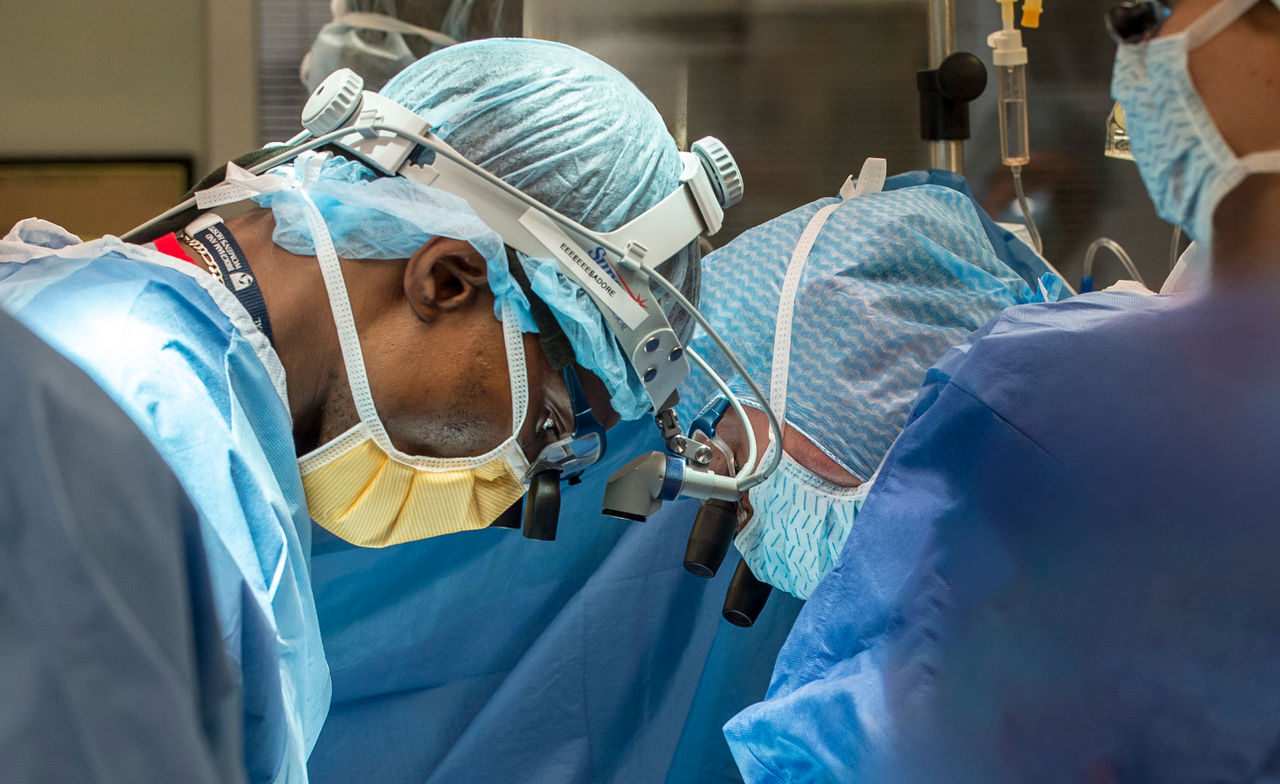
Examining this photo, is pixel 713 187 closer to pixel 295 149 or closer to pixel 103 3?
pixel 295 149

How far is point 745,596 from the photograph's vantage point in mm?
1312

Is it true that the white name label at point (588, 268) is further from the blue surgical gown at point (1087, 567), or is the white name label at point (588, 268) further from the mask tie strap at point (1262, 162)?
the mask tie strap at point (1262, 162)

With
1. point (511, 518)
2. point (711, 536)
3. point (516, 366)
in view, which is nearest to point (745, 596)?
point (711, 536)

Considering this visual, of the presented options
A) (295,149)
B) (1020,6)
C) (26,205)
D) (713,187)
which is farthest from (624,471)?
(26,205)

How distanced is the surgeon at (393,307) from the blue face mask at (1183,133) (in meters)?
0.54

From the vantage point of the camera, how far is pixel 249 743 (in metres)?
0.67

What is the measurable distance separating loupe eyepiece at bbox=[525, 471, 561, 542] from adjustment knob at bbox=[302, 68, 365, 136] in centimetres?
37

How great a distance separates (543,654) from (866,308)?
0.70 m

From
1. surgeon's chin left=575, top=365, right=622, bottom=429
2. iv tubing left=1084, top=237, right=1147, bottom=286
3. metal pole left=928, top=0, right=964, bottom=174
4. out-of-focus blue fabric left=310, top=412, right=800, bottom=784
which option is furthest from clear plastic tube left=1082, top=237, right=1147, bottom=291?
out-of-focus blue fabric left=310, top=412, right=800, bottom=784

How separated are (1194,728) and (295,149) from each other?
2.72ft

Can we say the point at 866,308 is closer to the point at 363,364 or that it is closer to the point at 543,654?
the point at 363,364

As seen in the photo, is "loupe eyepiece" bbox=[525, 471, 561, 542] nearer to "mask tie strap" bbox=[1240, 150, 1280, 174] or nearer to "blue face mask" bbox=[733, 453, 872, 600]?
"blue face mask" bbox=[733, 453, 872, 600]

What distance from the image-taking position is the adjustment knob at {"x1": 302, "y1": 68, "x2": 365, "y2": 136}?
92 cm

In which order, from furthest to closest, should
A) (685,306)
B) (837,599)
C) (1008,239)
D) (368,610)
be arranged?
1. (368,610)
2. (1008,239)
3. (685,306)
4. (837,599)
